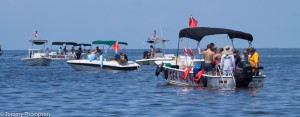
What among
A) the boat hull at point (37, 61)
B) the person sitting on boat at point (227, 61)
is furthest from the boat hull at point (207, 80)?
the boat hull at point (37, 61)

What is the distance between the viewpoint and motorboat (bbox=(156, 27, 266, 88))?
2003cm

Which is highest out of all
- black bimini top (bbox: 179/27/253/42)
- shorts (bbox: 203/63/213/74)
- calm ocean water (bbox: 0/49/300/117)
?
black bimini top (bbox: 179/27/253/42)

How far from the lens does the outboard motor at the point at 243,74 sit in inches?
773

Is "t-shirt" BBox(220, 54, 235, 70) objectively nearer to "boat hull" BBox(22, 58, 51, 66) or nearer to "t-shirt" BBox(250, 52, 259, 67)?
"t-shirt" BBox(250, 52, 259, 67)

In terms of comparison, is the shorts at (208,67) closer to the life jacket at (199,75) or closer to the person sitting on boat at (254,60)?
the life jacket at (199,75)

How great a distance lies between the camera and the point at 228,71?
20.3m

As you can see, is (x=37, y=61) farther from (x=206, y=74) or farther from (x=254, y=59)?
(x=254, y=59)

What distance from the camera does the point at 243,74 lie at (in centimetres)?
1991

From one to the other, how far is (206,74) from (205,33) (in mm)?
1728

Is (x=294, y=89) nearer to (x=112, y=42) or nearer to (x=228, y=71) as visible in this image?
(x=228, y=71)

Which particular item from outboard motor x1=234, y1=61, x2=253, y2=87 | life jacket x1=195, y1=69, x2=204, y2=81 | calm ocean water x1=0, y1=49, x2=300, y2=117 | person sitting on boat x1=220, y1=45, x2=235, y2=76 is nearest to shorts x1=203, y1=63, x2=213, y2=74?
life jacket x1=195, y1=69, x2=204, y2=81

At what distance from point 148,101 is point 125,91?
13.9ft

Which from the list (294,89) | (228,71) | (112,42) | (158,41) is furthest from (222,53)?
(158,41)

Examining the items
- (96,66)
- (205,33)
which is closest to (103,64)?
(96,66)
